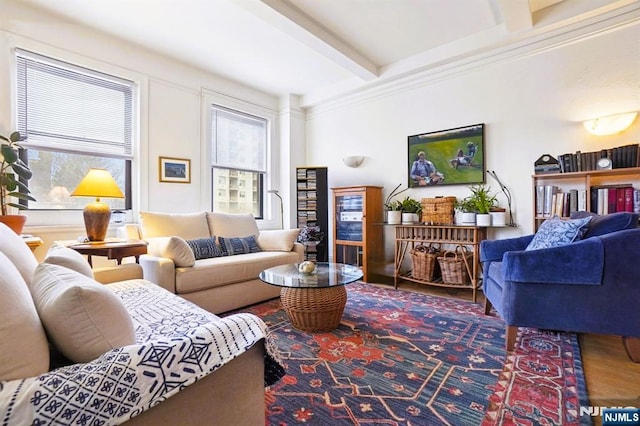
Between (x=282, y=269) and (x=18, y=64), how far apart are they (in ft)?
10.0

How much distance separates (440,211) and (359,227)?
3.38 feet

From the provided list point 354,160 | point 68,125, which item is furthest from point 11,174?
point 354,160

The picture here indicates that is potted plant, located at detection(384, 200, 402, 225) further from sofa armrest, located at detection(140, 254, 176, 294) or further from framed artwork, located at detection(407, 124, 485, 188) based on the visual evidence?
sofa armrest, located at detection(140, 254, 176, 294)

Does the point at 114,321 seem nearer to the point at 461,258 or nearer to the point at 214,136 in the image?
the point at 461,258

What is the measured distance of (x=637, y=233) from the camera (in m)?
1.72

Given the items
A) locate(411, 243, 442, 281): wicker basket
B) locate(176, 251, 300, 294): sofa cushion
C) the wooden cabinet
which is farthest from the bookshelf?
locate(176, 251, 300, 294): sofa cushion

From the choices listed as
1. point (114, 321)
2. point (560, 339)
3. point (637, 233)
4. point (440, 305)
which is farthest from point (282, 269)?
point (637, 233)

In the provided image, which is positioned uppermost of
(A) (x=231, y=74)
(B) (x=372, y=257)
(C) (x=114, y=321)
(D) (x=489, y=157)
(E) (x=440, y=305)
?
(A) (x=231, y=74)

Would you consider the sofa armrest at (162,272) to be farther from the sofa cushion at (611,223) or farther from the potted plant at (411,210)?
the sofa cushion at (611,223)

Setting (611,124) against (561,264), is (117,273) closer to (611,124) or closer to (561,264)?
(561,264)

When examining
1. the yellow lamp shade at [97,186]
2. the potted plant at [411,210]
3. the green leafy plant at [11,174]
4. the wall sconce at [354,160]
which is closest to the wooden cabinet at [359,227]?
the potted plant at [411,210]

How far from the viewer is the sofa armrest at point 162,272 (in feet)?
8.02

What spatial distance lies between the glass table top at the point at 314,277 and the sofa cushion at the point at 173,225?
115cm

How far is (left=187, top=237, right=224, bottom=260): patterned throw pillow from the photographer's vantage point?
9.81 feet
